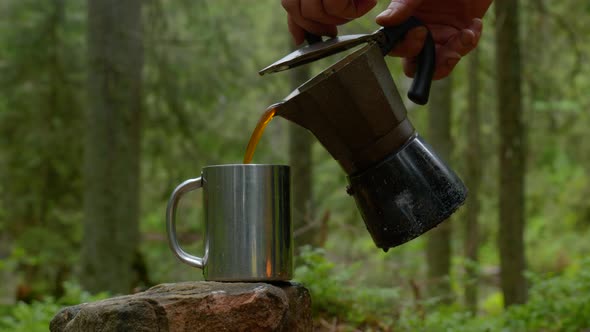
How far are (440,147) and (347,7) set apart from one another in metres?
4.73

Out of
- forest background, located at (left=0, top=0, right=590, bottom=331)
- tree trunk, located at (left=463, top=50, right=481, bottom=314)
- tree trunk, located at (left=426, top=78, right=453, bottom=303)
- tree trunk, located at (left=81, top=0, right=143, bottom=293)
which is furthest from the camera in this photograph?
tree trunk, located at (left=463, top=50, right=481, bottom=314)

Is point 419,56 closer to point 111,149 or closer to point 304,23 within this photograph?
point 304,23

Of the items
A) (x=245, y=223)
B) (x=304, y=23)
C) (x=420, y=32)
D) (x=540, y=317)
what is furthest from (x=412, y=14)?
(x=540, y=317)

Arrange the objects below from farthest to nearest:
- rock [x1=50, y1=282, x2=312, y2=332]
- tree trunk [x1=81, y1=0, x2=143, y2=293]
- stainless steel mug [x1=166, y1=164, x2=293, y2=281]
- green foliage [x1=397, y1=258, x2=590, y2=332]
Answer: tree trunk [x1=81, y1=0, x2=143, y2=293] → green foliage [x1=397, y1=258, x2=590, y2=332] → stainless steel mug [x1=166, y1=164, x2=293, y2=281] → rock [x1=50, y1=282, x2=312, y2=332]

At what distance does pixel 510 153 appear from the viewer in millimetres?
4902

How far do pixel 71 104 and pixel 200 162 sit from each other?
6.46ft

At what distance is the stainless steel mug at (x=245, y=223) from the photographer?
6.29 ft

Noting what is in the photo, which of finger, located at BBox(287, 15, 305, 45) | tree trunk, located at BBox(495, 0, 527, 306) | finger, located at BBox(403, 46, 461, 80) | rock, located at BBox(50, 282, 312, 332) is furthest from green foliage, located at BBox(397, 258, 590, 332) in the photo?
finger, located at BBox(287, 15, 305, 45)

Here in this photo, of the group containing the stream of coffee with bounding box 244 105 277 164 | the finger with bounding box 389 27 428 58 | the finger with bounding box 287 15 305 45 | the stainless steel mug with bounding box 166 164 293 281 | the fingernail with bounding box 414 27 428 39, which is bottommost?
the stainless steel mug with bounding box 166 164 293 281

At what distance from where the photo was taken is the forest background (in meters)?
4.84

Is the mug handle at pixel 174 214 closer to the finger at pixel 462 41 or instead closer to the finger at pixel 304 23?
the finger at pixel 304 23

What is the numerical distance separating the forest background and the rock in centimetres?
143

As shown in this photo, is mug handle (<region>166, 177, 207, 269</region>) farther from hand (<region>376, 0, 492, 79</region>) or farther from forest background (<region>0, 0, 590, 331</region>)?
forest background (<region>0, 0, 590, 331</region>)

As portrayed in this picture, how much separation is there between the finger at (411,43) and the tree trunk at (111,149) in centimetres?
423
